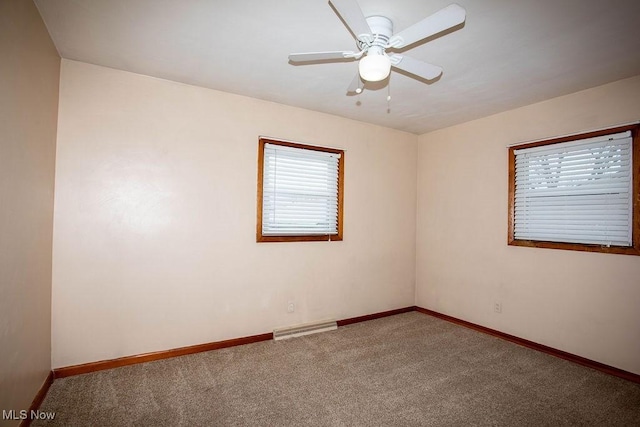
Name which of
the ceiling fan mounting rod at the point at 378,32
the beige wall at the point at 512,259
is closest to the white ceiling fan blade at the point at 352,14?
the ceiling fan mounting rod at the point at 378,32

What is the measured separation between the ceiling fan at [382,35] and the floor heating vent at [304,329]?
2.78 m

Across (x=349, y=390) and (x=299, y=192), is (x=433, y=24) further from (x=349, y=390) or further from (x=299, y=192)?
(x=349, y=390)

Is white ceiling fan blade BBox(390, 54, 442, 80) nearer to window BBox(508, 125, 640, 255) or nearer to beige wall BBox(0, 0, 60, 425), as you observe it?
window BBox(508, 125, 640, 255)

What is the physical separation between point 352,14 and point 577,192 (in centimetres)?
290

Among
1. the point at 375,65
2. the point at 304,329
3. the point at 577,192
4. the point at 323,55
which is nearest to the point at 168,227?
the point at 304,329

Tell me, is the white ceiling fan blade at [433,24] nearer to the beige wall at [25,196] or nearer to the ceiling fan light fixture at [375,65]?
the ceiling fan light fixture at [375,65]

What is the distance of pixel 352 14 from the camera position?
1.62 m

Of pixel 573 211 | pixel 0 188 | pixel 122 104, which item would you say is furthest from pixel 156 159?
pixel 573 211

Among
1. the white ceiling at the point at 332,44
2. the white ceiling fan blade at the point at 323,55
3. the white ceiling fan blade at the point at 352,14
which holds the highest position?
the white ceiling at the point at 332,44

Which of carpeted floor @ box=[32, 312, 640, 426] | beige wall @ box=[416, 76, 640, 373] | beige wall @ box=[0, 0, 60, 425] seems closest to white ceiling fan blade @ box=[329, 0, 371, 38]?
beige wall @ box=[0, 0, 60, 425]

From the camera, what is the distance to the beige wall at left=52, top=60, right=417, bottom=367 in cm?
261

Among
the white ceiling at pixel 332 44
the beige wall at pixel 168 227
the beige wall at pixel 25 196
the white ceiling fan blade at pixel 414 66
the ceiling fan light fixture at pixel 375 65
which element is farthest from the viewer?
the beige wall at pixel 168 227

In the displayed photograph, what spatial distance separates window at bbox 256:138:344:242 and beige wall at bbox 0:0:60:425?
1782mm

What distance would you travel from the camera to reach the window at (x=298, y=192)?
3.50m
